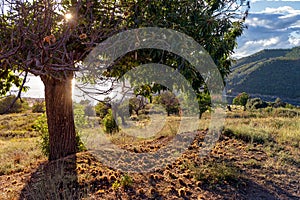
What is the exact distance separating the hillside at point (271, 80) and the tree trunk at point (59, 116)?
1735 inches

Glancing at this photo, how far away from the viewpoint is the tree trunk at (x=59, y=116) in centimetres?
562

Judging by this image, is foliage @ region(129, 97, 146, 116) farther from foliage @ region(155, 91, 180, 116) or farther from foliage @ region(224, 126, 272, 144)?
foliage @ region(224, 126, 272, 144)

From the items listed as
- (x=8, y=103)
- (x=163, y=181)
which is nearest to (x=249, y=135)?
(x=163, y=181)

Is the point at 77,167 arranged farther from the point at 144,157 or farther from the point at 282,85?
the point at 282,85

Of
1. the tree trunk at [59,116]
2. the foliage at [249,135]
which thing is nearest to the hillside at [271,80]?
the foliage at [249,135]

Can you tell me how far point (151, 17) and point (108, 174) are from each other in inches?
97.6

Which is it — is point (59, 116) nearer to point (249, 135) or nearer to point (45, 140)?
point (45, 140)

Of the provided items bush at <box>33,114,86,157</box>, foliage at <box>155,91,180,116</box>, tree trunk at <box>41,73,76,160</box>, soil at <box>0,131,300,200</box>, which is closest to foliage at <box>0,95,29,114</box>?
tree trunk at <box>41,73,76,160</box>

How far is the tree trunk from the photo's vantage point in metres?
5.62

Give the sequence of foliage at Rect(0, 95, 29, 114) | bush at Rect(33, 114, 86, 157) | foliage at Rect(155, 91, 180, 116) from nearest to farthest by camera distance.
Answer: foliage at Rect(0, 95, 29, 114) → bush at Rect(33, 114, 86, 157) → foliage at Rect(155, 91, 180, 116)

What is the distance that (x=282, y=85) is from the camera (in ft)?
172

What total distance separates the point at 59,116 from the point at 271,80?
54.8m

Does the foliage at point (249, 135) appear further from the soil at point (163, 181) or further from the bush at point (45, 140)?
the bush at point (45, 140)

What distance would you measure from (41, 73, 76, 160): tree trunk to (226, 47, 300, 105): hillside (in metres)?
44.1
